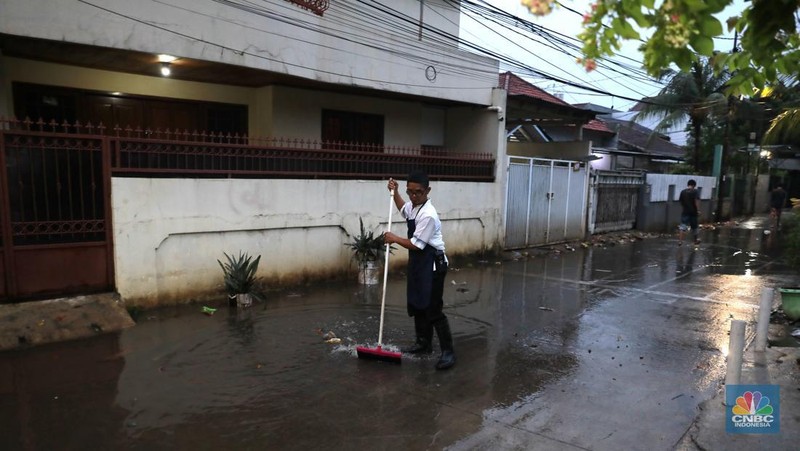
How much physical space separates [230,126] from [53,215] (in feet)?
16.4

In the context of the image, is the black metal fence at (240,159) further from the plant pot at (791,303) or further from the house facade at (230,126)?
the plant pot at (791,303)

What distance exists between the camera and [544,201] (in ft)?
41.6

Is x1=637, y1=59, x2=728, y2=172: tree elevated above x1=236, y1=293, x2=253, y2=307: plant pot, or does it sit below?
above

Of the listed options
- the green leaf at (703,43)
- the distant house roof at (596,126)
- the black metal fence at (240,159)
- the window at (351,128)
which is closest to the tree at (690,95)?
the distant house roof at (596,126)

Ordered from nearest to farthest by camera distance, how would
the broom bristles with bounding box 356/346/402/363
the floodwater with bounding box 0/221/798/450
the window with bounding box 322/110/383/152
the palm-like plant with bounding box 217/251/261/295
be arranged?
the floodwater with bounding box 0/221/798/450, the broom bristles with bounding box 356/346/402/363, the palm-like plant with bounding box 217/251/261/295, the window with bounding box 322/110/383/152

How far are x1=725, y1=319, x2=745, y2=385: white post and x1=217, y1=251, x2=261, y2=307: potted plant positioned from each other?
5.34 m

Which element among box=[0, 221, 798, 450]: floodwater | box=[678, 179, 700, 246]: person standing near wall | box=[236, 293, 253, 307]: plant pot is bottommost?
box=[0, 221, 798, 450]: floodwater

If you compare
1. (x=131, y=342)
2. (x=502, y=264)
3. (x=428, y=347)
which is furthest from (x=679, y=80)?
(x=131, y=342)

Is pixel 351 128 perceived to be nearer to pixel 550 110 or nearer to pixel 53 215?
pixel 550 110

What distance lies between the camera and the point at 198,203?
6.83 metres

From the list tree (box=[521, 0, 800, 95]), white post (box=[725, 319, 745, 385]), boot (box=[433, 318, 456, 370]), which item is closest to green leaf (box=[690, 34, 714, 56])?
tree (box=[521, 0, 800, 95])

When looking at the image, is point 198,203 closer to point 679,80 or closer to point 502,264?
point 502,264

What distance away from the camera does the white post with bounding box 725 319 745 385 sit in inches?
161

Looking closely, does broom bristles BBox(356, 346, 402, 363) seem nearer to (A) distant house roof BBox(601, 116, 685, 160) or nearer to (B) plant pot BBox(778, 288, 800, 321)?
(B) plant pot BBox(778, 288, 800, 321)
